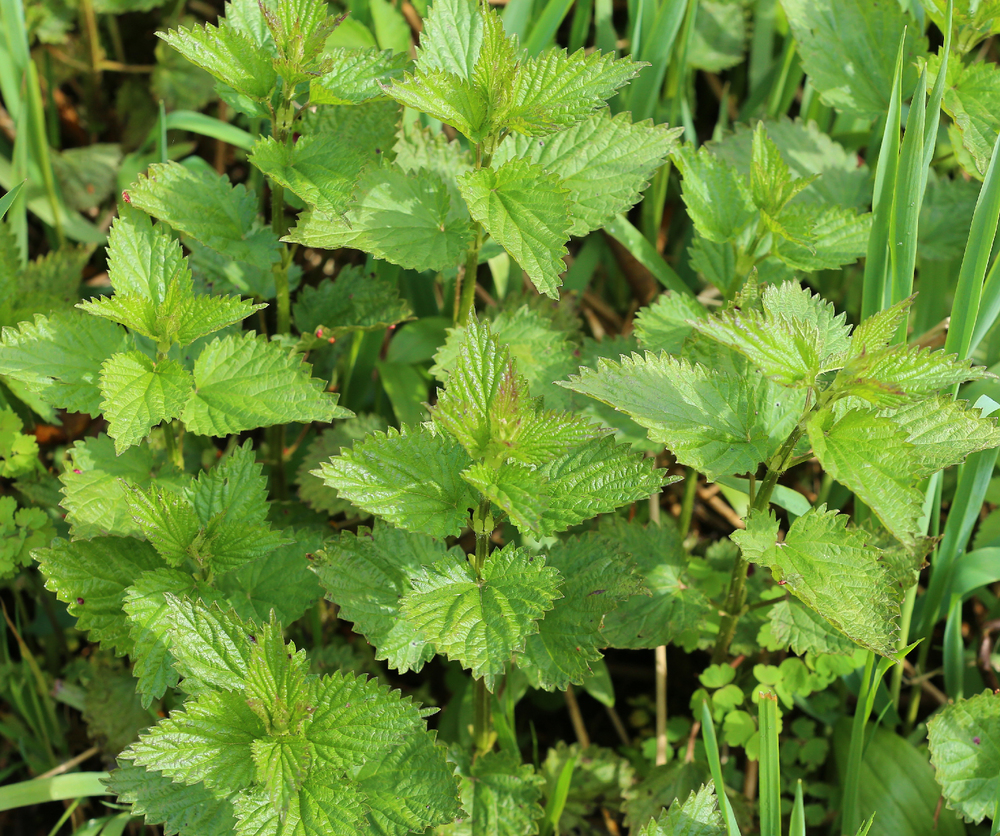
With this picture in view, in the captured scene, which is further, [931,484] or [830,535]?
[931,484]

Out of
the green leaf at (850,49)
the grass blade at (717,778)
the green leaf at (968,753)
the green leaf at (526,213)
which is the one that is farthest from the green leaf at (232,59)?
the green leaf at (968,753)

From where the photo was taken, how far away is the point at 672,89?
8.01 ft

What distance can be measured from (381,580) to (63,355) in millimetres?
752

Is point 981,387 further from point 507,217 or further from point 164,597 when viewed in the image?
Result: point 164,597

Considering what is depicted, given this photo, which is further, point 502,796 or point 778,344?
point 502,796

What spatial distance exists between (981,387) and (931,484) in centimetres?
24

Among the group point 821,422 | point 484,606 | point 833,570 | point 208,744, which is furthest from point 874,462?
point 208,744

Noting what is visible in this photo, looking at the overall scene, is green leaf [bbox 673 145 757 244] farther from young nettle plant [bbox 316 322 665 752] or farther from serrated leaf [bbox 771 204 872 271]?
young nettle plant [bbox 316 322 665 752]

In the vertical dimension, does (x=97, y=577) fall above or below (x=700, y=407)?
below

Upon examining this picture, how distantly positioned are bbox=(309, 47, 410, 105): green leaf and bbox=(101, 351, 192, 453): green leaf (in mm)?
574

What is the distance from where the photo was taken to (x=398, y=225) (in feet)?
5.93

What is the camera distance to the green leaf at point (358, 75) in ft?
5.57

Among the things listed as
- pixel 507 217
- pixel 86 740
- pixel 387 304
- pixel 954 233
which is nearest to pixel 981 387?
pixel 954 233

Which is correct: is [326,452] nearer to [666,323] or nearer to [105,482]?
[105,482]
